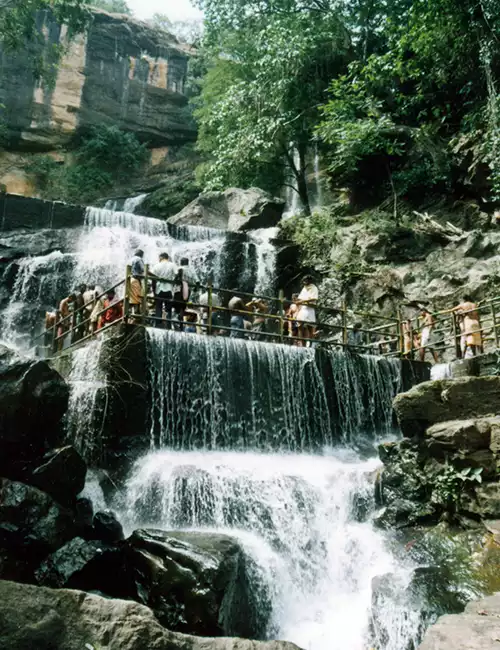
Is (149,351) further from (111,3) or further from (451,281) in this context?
(111,3)

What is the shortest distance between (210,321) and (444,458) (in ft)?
16.4

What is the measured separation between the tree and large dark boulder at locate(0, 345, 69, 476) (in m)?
17.6

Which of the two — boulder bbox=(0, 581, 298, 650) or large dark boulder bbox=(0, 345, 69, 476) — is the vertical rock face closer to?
large dark boulder bbox=(0, 345, 69, 476)

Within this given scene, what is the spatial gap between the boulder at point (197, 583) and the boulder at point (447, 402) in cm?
418

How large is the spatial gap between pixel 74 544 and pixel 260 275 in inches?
552

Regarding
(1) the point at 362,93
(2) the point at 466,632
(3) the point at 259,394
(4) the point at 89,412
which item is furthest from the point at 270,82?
(2) the point at 466,632

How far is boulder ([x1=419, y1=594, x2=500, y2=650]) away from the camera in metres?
3.88

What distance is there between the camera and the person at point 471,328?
1203 cm

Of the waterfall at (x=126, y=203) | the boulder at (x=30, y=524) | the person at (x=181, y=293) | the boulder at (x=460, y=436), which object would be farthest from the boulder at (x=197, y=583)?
the waterfall at (x=126, y=203)

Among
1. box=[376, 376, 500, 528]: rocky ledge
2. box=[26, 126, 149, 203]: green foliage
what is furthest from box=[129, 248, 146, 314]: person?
box=[26, 126, 149, 203]: green foliage

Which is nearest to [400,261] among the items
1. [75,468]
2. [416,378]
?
[416,378]

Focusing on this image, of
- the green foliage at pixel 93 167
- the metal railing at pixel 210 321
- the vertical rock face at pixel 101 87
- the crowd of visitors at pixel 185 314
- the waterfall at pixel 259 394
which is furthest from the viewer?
the vertical rock face at pixel 101 87

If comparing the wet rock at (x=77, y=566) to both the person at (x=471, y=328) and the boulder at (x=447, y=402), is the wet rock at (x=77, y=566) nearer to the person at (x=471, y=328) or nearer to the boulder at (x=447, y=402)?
the boulder at (x=447, y=402)

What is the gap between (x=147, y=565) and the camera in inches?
231
